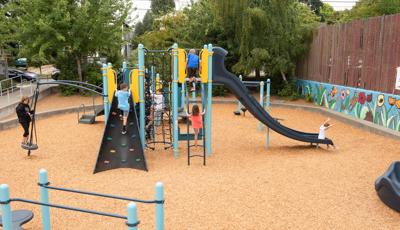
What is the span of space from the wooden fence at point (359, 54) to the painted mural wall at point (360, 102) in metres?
0.26

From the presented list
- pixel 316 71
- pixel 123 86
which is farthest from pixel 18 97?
pixel 316 71

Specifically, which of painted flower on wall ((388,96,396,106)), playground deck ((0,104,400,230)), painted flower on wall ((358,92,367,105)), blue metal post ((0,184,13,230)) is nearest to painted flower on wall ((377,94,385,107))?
painted flower on wall ((388,96,396,106))

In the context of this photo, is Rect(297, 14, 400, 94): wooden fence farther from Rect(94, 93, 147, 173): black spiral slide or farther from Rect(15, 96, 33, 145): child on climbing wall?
Rect(15, 96, 33, 145): child on climbing wall

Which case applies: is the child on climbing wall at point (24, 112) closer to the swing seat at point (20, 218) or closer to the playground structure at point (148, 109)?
the playground structure at point (148, 109)

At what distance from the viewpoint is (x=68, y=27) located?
60.7ft

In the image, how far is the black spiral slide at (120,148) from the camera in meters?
7.95

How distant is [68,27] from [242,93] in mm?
12551

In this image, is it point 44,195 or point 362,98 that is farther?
point 362,98

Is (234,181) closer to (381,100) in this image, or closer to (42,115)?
(381,100)

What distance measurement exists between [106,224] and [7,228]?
1.68m

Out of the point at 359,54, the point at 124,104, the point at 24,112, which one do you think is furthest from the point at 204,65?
the point at 359,54

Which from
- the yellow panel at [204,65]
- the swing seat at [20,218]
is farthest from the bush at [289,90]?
the swing seat at [20,218]

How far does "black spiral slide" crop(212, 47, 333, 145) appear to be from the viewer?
9.30 meters

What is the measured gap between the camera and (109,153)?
796 centimetres
